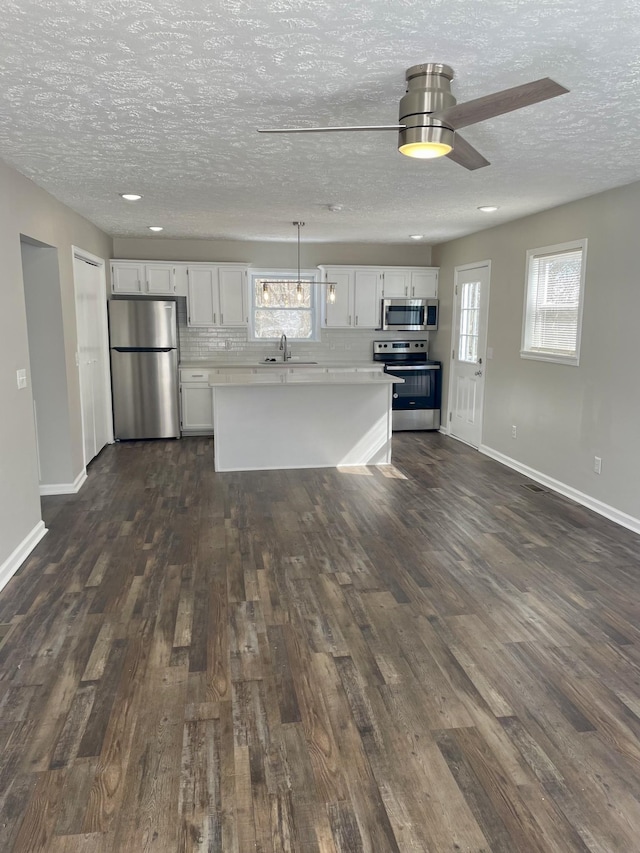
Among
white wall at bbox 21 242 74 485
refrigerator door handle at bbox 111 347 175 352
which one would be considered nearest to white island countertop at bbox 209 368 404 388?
refrigerator door handle at bbox 111 347 175 352

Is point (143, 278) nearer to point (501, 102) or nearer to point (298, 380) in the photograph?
point (298, 380)

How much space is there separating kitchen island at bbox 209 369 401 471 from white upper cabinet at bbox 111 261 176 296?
6.29ft

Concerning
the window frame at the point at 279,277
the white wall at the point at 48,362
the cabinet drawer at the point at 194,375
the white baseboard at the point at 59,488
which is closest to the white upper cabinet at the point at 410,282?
the window frame at the point at 279,277

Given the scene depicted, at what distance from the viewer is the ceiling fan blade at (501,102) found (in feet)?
5.97

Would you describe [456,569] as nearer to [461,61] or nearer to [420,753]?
[420,753]

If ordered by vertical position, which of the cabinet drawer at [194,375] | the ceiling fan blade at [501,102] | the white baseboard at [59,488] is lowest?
the white baseboard at [59,488]

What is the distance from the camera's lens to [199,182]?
4039 millimetres

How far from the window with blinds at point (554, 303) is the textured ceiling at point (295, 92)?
22.8 inches

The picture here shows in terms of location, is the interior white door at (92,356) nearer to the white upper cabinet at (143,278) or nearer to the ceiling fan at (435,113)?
the white upper cabinet at (143,278)

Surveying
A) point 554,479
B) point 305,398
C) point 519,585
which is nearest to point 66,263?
point 305,398

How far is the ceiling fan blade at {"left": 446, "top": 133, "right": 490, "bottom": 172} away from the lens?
223 cm

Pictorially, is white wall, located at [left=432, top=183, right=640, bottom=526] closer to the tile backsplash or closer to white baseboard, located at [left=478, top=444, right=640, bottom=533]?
white baseboard, located at [left=478, top=444, right=640, bottom=533]

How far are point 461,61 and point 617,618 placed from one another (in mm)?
2627

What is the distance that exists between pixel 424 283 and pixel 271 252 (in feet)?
6.79
